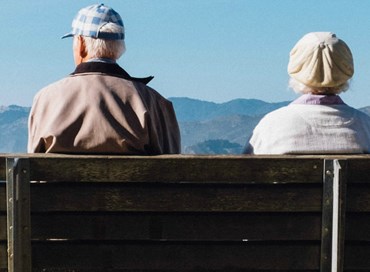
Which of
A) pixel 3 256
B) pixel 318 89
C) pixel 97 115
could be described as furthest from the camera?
pixel 318 89

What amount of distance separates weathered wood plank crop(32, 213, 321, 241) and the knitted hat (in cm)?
128

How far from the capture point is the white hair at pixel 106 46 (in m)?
4.77

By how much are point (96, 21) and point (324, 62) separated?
1410mm

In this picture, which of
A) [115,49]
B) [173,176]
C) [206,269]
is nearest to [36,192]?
[173,176]

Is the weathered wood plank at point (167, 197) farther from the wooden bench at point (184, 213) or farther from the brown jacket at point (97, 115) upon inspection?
the brown jacket at point (97, 115)

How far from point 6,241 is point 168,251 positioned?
2.49 ft

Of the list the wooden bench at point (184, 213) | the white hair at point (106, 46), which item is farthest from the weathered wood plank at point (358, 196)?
the white hair at point (106, 46)

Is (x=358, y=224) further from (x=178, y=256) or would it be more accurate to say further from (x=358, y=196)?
(x=178, y=256)

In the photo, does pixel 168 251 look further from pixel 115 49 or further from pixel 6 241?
pixel 115 49

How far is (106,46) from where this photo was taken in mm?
4773

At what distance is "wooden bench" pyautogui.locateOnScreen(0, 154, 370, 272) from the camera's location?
3.57 metres

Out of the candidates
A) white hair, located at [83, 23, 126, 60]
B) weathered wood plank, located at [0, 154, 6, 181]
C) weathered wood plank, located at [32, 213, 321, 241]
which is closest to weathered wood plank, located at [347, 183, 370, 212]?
weathered wood plank, located at [32, 213, 321, 241]

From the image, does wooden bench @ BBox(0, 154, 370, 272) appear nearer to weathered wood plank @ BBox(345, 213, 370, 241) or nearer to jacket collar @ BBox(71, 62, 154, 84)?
weathered wood plank @ BBox(345, 213, 370, 241)

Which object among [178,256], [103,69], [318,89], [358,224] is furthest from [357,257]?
[103,69]
